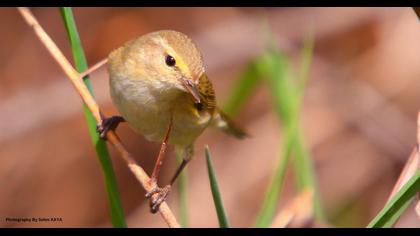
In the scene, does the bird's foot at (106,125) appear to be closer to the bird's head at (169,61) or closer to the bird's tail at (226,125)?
the bird's head at (169,61)

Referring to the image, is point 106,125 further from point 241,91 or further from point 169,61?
point 241,91

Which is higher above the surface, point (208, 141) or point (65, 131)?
point (65, 131)

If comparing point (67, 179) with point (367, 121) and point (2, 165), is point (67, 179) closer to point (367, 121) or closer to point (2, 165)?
point (2, 165)

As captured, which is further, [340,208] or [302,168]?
[340,208]

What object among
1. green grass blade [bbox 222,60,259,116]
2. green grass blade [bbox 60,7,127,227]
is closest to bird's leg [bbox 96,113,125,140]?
green grass blade [bbox 60,7,127,227]

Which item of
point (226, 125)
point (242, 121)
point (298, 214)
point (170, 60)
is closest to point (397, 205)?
point (298, 214)
